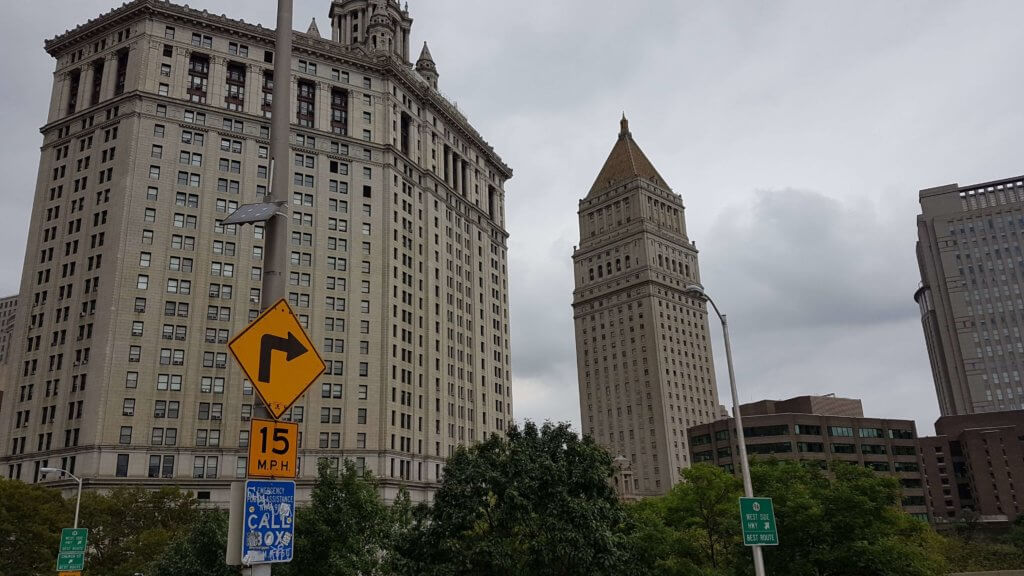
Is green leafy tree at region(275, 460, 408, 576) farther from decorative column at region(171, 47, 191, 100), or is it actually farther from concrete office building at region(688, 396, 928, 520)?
concrete office building at region(688, 396, 928, 520)

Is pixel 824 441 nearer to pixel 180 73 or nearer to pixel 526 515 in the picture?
pixel 526 515

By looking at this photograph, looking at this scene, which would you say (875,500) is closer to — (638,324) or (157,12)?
(157,12)

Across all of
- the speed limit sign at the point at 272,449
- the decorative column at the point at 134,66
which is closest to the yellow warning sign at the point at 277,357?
the speed limit sign at the point at 272,449

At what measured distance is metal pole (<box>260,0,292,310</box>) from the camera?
8.93 metres

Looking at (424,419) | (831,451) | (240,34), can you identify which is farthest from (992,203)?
(240,34)

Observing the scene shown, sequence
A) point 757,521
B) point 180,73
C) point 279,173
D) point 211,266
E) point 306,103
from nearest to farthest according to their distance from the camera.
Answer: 1. point 279,173
2. point 757,521
3. point 211,266
4. point 180,73
5. point 306,103

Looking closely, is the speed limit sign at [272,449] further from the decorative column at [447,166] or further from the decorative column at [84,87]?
the decorative column at [447,166]

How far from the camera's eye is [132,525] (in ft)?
190

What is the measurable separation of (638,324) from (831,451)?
53.5 meters

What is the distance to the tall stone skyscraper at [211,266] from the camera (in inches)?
3214

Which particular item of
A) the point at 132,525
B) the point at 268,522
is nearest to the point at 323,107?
the point at 132,525

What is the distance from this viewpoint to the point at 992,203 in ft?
653

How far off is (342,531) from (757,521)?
2035 centimetres

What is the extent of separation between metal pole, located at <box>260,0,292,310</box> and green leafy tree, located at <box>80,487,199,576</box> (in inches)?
1950
